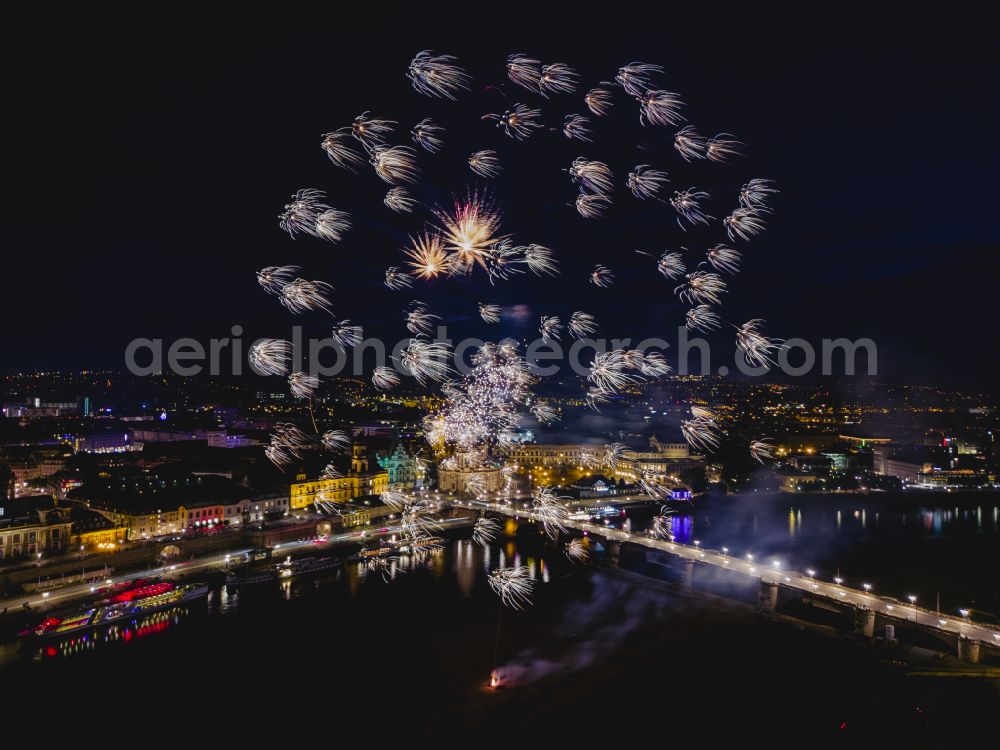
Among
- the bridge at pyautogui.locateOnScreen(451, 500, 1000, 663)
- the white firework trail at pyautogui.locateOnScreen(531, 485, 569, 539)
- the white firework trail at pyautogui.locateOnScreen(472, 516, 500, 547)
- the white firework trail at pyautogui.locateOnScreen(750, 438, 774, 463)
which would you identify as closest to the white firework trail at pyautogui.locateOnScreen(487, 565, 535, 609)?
the bridge at pyautogui.locateOnScreen(451, 500, 1000, 663)

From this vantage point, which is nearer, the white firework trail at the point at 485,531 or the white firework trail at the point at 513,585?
the white firework trail at the point at 513,585

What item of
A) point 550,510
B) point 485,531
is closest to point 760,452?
point 550,510

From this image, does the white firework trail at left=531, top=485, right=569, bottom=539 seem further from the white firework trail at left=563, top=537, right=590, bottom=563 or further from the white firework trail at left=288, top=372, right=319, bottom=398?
the white firework trail at left=288, top=372, right=319, bottom=398

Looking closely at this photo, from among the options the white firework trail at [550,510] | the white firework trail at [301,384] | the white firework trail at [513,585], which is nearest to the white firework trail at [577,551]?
the white firework trail at [550,510]

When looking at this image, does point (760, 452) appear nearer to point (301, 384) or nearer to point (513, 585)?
point (513, 585)

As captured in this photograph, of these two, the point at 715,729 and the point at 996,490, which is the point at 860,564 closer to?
the point at 715,729

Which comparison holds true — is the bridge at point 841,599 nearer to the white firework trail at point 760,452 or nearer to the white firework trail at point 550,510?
the white firework trail at point 550,510
